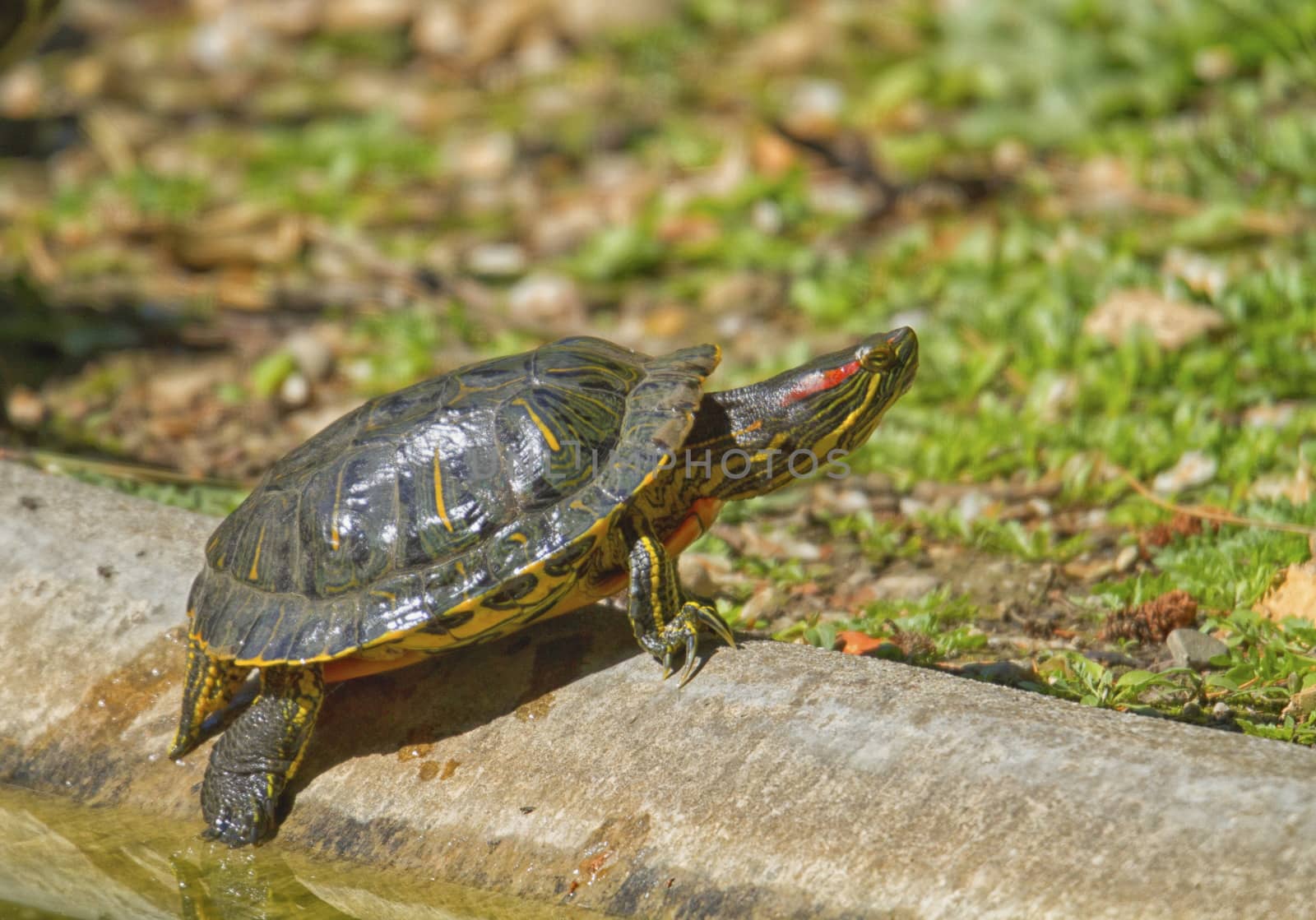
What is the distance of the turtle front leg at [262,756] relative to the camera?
10.5 ft

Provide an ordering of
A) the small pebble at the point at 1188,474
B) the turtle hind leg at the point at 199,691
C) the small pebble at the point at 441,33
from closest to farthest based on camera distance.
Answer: the turtle hind leg at the point at 199,691, the small pebble at the point at 1188,474, the small pebble at the point at 441,33

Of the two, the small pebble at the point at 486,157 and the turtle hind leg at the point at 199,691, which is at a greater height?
the small pebble at the point at 486,157

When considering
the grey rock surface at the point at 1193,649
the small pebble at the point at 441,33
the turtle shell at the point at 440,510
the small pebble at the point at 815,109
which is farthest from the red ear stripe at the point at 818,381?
the small pebble at the point at 441,33

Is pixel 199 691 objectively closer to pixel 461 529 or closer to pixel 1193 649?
pixel 461 529

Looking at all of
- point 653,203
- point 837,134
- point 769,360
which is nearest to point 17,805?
point 769,360

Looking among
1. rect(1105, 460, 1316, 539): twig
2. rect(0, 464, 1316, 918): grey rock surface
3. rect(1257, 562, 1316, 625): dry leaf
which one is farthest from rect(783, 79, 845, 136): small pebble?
rect(0, 464, 1316, 918): grey rock surface

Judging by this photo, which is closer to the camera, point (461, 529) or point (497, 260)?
point (461, 529)

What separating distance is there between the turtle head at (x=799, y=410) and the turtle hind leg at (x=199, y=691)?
1272 mm

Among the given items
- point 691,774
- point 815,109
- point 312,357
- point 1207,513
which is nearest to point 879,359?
point 691,774

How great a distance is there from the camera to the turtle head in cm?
349

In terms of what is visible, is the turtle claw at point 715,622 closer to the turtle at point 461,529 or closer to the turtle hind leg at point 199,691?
the turtle at point 461,529

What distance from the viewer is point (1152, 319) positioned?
5.26 m

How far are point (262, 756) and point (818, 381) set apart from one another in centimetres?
162

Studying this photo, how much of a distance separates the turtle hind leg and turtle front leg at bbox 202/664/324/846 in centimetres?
13
